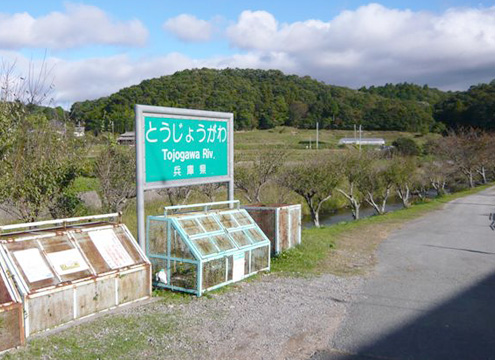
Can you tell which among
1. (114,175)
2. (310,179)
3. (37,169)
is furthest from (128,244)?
(310,179)

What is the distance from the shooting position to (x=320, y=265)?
10375mm

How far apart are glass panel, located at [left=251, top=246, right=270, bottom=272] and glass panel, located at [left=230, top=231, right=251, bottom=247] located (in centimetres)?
25

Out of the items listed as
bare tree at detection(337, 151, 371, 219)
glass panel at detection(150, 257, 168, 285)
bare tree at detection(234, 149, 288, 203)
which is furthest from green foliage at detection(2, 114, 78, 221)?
bare tree at detection(337, 151, 371, 219)

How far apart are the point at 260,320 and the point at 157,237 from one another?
2606 millimetres

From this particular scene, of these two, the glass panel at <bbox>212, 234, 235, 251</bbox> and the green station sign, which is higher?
the green station sign

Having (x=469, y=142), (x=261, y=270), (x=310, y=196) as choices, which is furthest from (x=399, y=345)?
(x=469, y=142)

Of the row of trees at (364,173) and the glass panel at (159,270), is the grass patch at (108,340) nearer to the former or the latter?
the glass panel at (159,270)

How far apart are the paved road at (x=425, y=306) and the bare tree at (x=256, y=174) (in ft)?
28.4

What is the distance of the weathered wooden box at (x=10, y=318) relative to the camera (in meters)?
5.15

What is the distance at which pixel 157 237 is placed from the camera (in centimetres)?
823

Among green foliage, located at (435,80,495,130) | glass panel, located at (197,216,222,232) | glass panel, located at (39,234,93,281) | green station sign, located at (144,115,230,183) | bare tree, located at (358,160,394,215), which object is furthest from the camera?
green foliage, located at (435,80,495,130)

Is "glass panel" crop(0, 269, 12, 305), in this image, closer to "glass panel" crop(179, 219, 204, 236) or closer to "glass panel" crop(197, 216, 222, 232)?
"glass panel" crop(179, 219, 204, 236)

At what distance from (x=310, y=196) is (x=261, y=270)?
1361 centimetres

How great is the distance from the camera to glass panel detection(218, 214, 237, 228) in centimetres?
917
